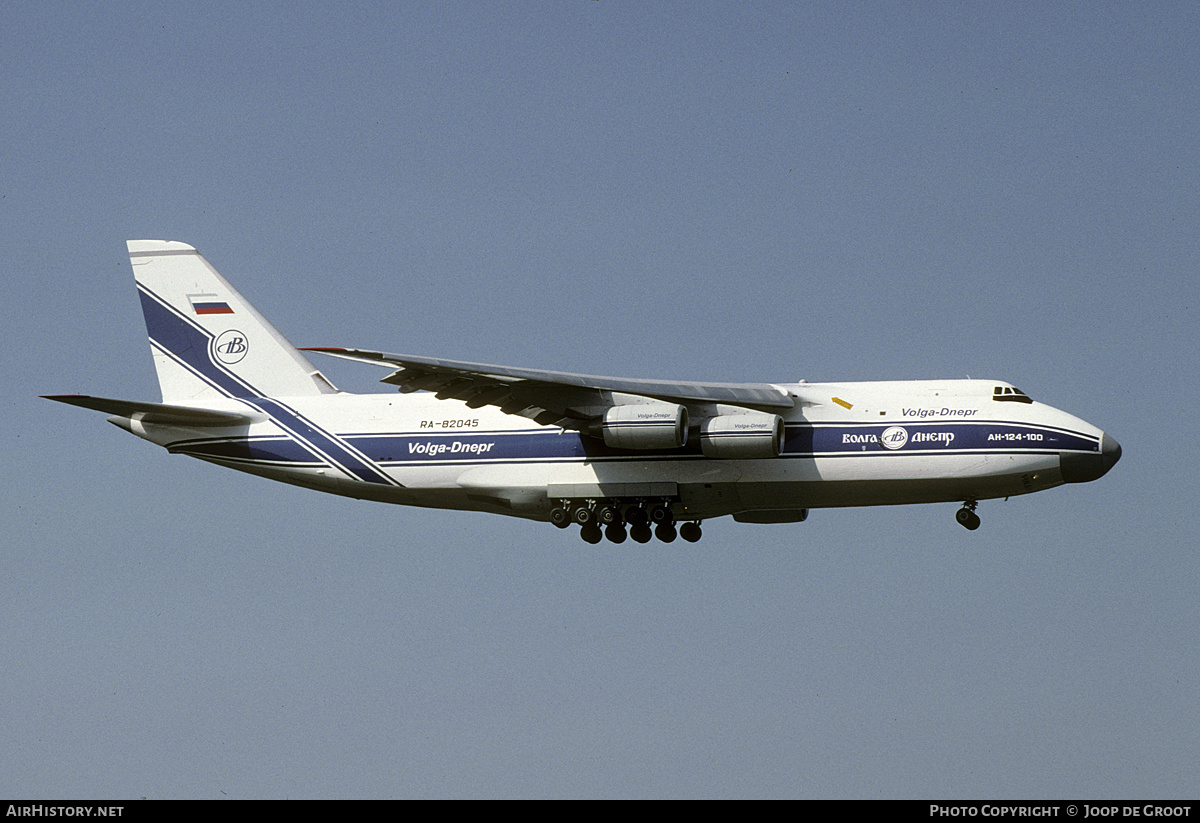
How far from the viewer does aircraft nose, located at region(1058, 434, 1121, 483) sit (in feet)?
75.9

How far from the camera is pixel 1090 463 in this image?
23156mm

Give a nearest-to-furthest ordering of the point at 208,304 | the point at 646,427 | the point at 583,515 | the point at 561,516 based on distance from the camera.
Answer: the point at 646,427 < the point at 583,515 < the point at 561,516 < the point at 208,304

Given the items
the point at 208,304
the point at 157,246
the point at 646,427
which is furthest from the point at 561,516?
the point at 157,246

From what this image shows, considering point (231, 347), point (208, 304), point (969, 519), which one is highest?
point (208, 304)

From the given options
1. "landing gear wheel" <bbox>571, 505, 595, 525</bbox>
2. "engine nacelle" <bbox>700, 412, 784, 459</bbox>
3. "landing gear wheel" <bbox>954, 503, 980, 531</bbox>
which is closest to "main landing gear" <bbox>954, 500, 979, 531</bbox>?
"landing gear wheel" <bbox>954, 503, 980, 531</bbox>

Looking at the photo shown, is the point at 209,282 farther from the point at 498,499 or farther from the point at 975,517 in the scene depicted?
the point at 975,517

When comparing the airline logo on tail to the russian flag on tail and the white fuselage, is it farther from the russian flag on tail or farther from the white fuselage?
the white fuselage

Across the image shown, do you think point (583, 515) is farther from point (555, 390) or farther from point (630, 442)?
point (555, 390)

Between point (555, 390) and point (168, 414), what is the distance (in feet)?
21.6

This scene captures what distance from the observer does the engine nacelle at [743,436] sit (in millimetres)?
22953
